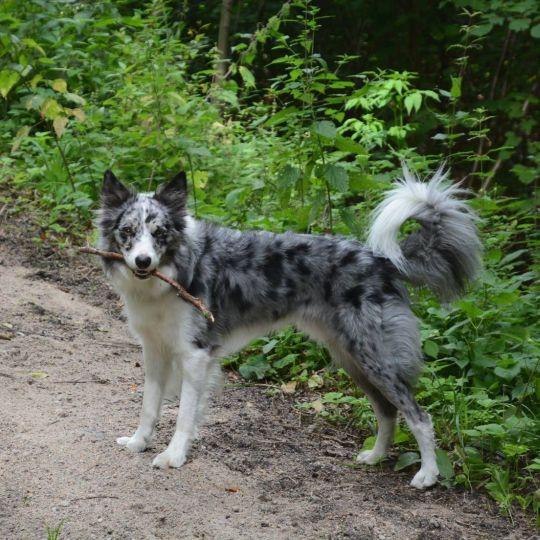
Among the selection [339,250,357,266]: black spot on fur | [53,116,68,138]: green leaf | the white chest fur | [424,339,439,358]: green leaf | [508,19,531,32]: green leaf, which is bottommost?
[424,339,439,358]: green leaf

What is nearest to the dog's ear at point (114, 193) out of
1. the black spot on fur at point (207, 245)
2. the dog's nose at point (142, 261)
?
the dog's nose at point (142, 261)

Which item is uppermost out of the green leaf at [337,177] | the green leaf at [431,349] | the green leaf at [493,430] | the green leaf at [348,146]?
the green leaf at [348,146]

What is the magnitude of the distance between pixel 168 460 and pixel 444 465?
59.7 inches

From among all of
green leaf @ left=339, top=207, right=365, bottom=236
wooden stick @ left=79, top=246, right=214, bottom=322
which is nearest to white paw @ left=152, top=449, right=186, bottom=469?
wooden stick @ left=79, top=246, right=214, bottom=322

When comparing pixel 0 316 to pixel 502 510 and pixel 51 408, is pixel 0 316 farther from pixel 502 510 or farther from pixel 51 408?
pixel 502 510

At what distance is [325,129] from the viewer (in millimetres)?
5711

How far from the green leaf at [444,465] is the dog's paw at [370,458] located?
0.36 m

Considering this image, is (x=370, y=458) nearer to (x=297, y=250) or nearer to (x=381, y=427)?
(x=381, y=427)

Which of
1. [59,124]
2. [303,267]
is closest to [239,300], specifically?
[303,267]

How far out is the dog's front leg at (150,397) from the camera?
4.62 metres

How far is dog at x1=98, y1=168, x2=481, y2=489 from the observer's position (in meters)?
4.53

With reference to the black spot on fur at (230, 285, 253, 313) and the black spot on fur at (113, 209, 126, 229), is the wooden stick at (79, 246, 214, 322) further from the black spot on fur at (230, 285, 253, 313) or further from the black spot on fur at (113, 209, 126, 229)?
the black spot on fur at (230, 285, 253, 313)

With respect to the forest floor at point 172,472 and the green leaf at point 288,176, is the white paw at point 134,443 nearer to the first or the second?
the forest floor at point 172,472

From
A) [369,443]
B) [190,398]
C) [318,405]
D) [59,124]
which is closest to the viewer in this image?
[190,398]
